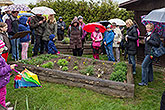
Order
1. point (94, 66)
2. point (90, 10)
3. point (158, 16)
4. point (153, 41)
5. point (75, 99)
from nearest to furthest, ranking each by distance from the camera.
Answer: point (158, 16) → point (75, 99) → point (153, 41) → point (94, 66) → point (90, 10)

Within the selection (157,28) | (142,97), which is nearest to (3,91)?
(142,97)

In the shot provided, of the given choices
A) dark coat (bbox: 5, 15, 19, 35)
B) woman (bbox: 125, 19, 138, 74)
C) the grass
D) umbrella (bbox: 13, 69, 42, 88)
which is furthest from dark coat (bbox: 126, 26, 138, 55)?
dark coat (bbox: 5, 15, 19, 35)

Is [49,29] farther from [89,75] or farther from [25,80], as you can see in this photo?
[25,80]

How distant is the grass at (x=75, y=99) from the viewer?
415 cm

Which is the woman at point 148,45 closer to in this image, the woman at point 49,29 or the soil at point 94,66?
the soil at point 94,66

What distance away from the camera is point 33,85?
4.80 meters

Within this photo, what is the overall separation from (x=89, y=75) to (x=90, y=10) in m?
8.15

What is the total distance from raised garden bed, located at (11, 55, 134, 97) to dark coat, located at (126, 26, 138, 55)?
612 millimetres

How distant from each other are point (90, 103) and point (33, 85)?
1.73 m

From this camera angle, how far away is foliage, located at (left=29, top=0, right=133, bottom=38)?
40.1ft

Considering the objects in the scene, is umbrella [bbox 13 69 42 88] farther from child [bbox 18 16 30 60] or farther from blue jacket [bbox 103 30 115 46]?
blue jacket [bbox 103 30 115 46]

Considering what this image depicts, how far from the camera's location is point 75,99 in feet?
14.8

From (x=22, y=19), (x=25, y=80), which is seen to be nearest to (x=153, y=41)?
(x=25, y=80)

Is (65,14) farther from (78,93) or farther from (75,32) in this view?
(78,93)
